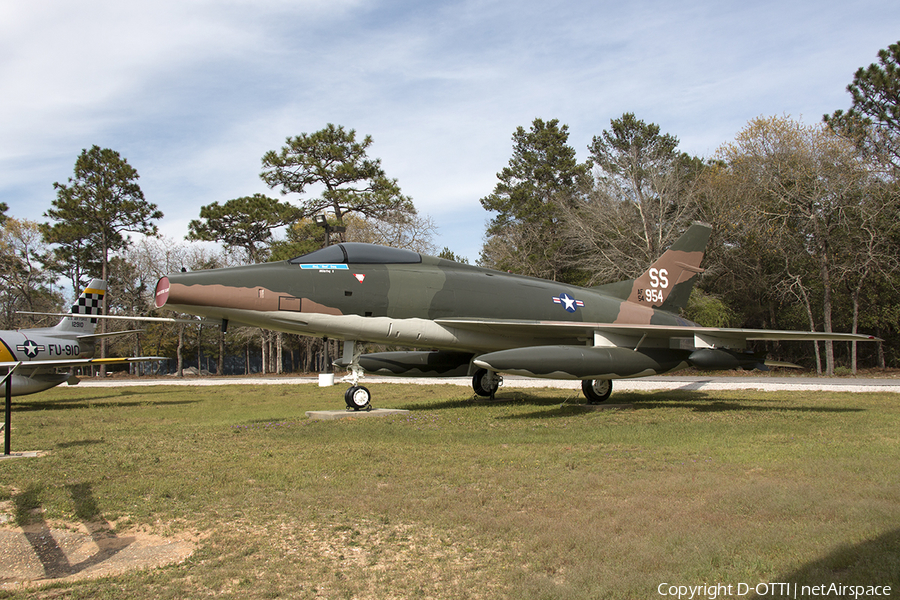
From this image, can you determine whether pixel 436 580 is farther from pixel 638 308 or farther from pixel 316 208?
pixel 316 208

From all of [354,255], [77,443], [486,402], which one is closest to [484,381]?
[486,402]

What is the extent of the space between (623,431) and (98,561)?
23.8ft

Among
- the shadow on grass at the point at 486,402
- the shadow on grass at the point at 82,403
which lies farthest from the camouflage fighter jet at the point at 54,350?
the shadow on grass at the point at 486,402

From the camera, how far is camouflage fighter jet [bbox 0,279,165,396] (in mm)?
16531

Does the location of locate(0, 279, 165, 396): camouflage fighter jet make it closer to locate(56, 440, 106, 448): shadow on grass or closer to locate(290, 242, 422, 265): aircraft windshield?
locate(56, 440, 106, 448): shadow on grass

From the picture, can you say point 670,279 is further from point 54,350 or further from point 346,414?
point 54,350

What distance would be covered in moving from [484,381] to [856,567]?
11638 mm

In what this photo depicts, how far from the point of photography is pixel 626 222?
32.6 meters

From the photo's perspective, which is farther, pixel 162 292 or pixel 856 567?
pixel 162 292

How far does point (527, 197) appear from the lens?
144 ft

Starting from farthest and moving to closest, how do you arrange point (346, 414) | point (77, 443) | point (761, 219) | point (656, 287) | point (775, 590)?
1. point (761, 219)
2. point (656, 287)
3. point (346, 414)
4. point (77, 443)
5. point (775, 590)

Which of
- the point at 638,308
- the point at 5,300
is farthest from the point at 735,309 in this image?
the point at 5,300

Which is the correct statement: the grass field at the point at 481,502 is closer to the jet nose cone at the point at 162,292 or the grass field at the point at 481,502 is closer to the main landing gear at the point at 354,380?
the main landing gear at the point at 354,380

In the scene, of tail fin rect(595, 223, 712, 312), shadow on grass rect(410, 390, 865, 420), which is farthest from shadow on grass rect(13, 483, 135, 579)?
tail fin rect(595, 223, 712, 312)
